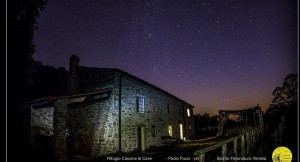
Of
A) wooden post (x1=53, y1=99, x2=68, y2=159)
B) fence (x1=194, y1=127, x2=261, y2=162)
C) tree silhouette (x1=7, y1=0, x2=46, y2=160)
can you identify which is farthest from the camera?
tree silhouette (x1=7, y1=0, x2=46, y2=160)

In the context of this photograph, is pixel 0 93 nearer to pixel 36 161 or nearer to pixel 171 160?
pixel 36 161

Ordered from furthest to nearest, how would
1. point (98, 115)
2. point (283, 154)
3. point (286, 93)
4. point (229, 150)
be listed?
point (286, 93)
point (98, 115)
point (229, 150)
point (283, 154)

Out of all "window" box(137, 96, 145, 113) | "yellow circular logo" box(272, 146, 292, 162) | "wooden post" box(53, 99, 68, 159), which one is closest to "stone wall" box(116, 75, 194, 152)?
"window" box(137, 96, 145, 113)

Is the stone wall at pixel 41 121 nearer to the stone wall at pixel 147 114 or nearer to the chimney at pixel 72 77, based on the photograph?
the chimney at pixel 72 77

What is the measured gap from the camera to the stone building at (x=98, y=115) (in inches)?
481

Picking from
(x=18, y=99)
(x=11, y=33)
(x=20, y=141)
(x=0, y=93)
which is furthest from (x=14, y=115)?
(x=11, y=33)

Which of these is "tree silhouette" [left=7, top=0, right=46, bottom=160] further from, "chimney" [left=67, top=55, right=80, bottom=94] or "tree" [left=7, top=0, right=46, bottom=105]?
"chimney" [left=67, top=55, right=80, bottom=94]

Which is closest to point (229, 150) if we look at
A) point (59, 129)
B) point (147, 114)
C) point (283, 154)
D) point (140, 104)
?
point (283, 154)

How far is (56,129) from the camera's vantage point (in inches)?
365

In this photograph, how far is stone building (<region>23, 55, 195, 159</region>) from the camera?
40.1ft

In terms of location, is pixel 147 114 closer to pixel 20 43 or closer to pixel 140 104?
pixel 140 104

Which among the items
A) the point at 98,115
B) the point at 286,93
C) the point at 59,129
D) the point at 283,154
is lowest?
the point at 283,154

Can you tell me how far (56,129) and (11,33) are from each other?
29.7 ft

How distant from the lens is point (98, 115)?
13.0m
